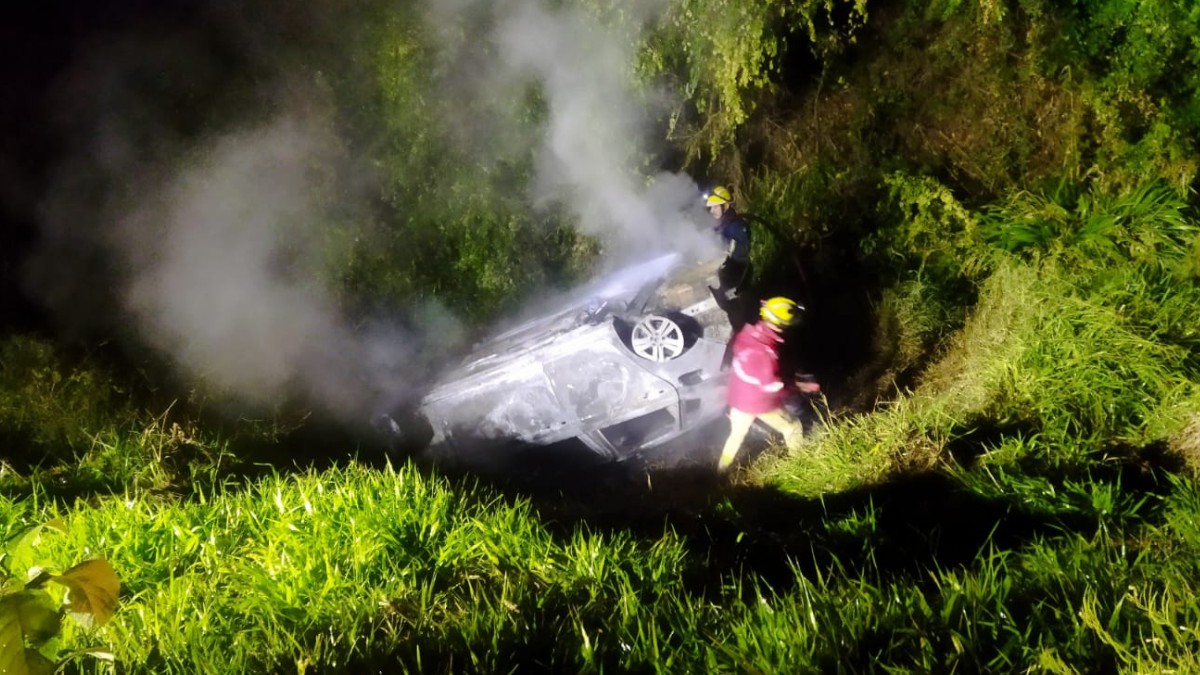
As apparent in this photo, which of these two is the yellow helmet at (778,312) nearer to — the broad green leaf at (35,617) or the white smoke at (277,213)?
the white smoke at (277,213)

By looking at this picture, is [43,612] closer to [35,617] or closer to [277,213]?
[35,617]

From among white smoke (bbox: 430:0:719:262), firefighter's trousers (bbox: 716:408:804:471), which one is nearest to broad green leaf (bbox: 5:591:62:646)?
firefighter's trousers (bbox: 716:408:804:471)

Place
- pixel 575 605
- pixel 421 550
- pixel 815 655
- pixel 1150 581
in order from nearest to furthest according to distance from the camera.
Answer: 1. pixel 815 655
2. pixel 1150 581
3. pixel 575 605
4. pixel 421 550

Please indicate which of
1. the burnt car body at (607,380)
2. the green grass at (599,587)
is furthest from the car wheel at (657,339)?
the green grass at (599,587)

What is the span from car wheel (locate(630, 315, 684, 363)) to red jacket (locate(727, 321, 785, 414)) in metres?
0.43

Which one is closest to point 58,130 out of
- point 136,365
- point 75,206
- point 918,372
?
point 75,206

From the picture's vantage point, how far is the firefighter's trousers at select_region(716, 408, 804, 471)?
516 cm

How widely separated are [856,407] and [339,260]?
520 centimetres

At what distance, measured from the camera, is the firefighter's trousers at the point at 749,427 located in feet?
16.9

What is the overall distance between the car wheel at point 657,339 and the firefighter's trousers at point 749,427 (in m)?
0.66

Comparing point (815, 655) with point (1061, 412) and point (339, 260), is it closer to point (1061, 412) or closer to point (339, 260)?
point (1061, 412)

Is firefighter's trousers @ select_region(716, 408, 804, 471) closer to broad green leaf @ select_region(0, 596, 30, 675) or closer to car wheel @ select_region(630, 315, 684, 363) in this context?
car wheel @ select_region(630, 315, 684, 363)

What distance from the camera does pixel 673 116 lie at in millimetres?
6367

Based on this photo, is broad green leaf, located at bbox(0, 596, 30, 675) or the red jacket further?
the red jacket
